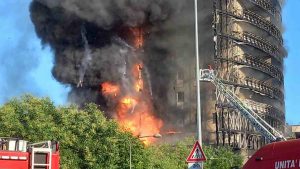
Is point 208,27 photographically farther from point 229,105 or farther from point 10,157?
point 10,157

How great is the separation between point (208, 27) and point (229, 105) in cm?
1355

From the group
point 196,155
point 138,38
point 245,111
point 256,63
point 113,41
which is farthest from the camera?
point 256,63

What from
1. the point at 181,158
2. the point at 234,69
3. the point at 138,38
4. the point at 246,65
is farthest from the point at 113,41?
the point at 181,158

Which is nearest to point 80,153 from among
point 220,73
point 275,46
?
point 220,73

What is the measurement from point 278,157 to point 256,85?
3311 inches

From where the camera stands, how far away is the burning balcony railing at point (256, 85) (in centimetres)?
8900

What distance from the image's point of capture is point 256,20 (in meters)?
95.9

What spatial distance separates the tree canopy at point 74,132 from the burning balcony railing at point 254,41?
1858 inches

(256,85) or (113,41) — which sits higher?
(113,41)

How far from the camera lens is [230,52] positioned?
9088 centimetres

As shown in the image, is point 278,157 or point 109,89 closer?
point 278,157

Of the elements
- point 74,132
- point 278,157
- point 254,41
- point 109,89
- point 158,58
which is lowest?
point 278,157

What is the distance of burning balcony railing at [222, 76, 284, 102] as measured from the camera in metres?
89.0

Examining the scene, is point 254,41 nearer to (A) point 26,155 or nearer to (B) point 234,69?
(B) point 234,69
